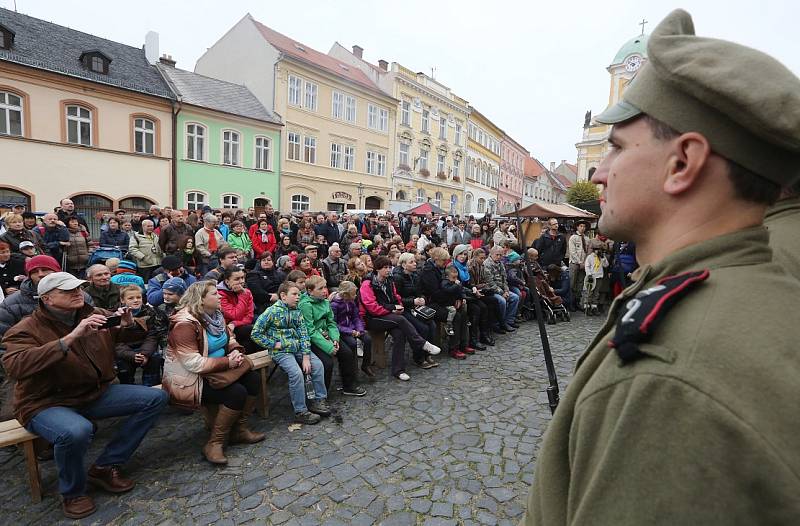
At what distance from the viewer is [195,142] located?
68.1 feet

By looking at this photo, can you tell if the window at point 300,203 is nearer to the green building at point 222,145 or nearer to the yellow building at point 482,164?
the green building at point 222,145

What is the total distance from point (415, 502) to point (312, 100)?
26.2 metres

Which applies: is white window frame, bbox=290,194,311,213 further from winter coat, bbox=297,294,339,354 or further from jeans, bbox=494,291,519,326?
winter coat, bbox=297,294,339,354

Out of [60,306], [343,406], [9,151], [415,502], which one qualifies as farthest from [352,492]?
[9,151]

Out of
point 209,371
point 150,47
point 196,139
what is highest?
point 150,47

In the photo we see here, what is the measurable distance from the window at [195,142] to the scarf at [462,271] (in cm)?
1743

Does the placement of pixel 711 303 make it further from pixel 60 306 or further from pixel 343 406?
pixel 343 406

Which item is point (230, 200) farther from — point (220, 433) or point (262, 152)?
point (220, 433)

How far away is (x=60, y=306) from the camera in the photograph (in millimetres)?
3400

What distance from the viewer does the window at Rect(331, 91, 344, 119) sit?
2752cm

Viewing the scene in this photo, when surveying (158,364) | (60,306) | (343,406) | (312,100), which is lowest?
(343,406)

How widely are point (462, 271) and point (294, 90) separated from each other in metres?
21.2

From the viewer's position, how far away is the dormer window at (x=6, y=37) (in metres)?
15.8

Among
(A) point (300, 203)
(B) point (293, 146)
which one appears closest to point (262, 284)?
(A) point (300, 203)
